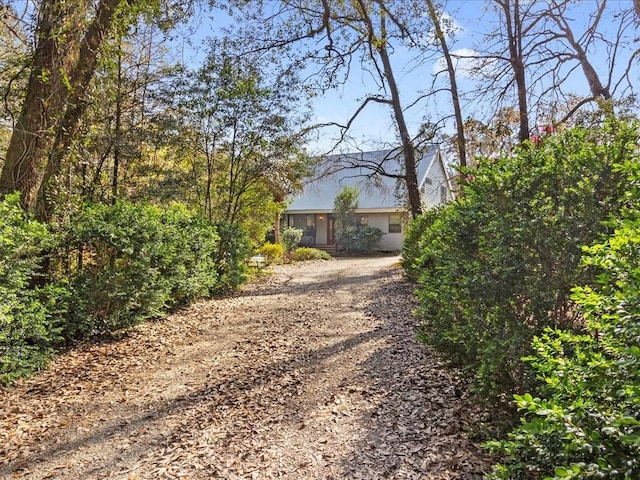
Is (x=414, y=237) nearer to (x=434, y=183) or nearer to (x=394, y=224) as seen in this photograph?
(x=394, y=224)

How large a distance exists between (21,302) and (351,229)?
17.1 metres

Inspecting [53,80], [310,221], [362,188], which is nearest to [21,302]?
[53,80]

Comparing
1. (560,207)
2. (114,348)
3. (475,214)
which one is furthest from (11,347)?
(560,207)

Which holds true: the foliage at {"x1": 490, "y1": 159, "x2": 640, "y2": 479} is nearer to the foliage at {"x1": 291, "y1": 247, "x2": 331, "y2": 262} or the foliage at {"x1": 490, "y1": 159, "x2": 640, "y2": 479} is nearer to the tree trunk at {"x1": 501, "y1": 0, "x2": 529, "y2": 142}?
the tree trunk at {"x1": 501, "y1": 0, "x2": 529, "y2": 142}

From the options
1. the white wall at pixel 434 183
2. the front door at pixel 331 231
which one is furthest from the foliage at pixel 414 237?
the front door at pixel 331 231

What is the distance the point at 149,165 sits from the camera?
982 cm

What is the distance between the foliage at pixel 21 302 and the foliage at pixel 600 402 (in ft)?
13.9

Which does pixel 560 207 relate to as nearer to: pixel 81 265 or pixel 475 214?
pixel 475 214

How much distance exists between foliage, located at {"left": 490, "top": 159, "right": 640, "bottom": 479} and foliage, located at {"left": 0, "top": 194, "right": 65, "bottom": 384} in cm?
425

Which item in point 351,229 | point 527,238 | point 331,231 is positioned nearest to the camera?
point 527,238

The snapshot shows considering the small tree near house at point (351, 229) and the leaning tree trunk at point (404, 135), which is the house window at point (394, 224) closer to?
the small tree near house at point (351, 229)

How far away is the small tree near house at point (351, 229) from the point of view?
2027cm

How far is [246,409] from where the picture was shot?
3605 mm

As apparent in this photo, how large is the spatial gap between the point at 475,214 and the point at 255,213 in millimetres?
10563
